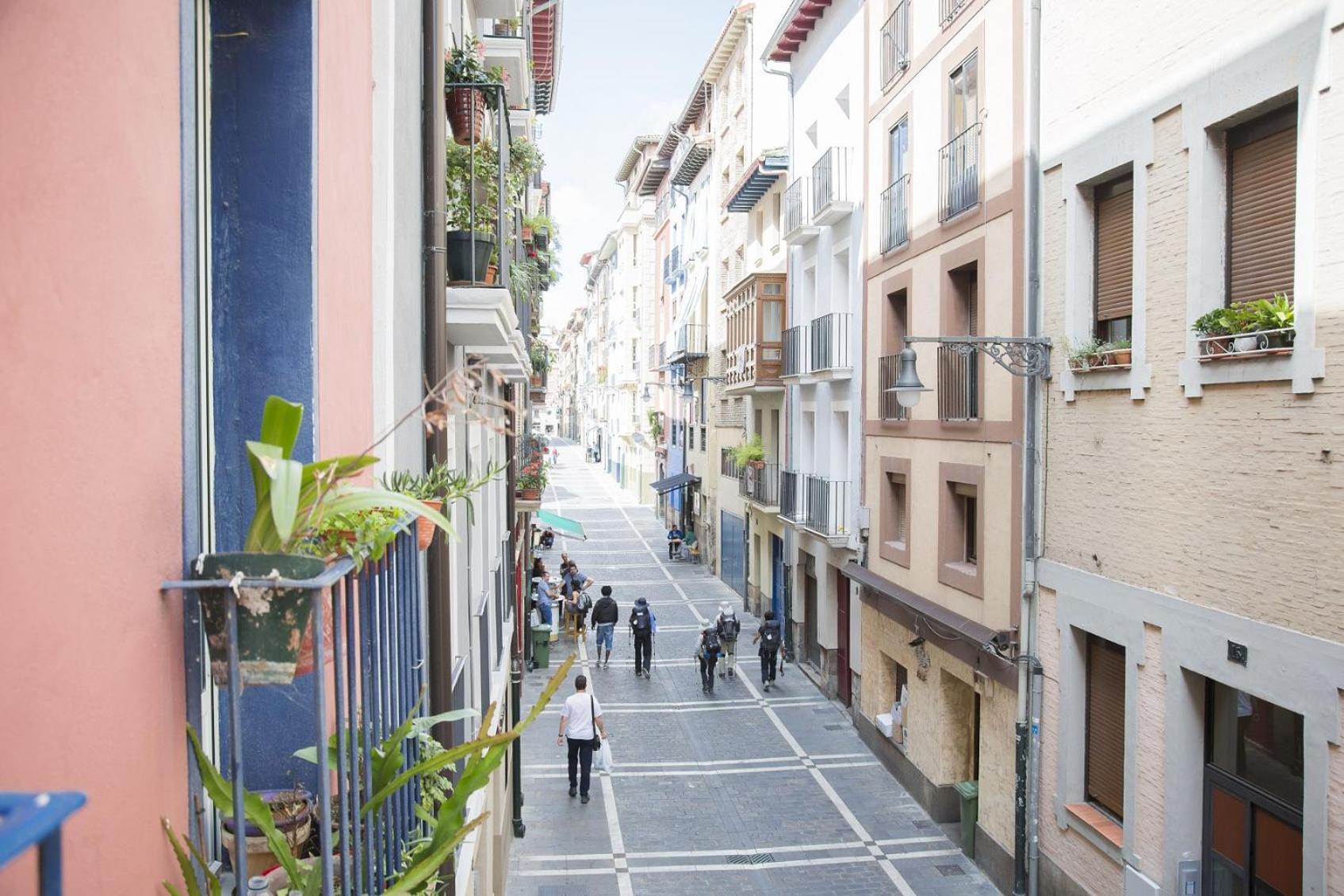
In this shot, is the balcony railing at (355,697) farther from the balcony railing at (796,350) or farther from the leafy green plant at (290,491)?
the balcony railing at (796,350)

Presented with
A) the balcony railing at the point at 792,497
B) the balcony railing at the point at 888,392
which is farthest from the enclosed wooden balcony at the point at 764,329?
the balcony railing at the point at 888,392

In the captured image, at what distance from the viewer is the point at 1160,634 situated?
9.91 metres

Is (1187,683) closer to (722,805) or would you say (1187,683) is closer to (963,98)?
(722,805)

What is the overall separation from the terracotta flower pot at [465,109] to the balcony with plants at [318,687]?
13.8 ft

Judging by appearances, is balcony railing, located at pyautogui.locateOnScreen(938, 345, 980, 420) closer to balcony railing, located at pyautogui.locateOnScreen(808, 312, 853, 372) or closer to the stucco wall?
balcony railing, located at pyautogui.locateOnScreen(808, 312, 853, 372)

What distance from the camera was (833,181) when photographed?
68.0 feet

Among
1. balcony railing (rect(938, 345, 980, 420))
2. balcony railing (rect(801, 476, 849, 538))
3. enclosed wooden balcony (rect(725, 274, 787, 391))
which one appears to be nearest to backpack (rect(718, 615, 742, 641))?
balcony railing (rect(801, 476, 849, 538))

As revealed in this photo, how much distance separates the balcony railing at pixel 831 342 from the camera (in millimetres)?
20547

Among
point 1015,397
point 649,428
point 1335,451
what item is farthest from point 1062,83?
point 649,428

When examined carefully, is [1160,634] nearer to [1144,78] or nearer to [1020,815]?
[1020,815]

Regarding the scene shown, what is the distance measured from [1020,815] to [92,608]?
12.3 meters

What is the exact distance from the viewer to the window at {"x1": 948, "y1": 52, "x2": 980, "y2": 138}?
14406 millimetres

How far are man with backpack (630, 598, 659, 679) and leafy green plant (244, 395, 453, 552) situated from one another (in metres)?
19.5

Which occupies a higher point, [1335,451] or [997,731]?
[1335,451]
